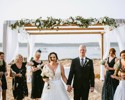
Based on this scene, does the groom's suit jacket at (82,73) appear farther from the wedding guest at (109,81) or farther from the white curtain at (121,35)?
the white curtain at (121,35)

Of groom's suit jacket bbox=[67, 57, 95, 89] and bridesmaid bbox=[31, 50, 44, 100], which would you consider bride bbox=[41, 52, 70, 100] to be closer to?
groom's suit jacket bbox=[67, 57, 95, 89]

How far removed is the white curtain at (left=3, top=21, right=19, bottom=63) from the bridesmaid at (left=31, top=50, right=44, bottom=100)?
1.40m

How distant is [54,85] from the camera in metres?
6.27

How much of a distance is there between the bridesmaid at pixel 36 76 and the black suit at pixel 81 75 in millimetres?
2634

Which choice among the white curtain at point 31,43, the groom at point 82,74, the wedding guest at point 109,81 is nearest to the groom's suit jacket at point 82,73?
the groom at point 82,74

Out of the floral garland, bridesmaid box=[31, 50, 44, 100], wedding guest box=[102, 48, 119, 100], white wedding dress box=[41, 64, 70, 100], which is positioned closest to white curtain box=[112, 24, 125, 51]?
the floral garland

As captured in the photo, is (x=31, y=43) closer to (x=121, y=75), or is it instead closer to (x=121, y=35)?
(x=121, y=35)

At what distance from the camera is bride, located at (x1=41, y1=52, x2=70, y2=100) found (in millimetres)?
6199

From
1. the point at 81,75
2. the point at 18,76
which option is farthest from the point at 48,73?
the point at 18,76

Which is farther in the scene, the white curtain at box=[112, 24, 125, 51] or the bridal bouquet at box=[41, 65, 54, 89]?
the white curtain at box=[112, 24, 125, 51]

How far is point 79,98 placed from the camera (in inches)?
241

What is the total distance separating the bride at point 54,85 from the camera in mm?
6199

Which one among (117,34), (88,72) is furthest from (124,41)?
(88,72)

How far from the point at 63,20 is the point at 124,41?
2438 mm
